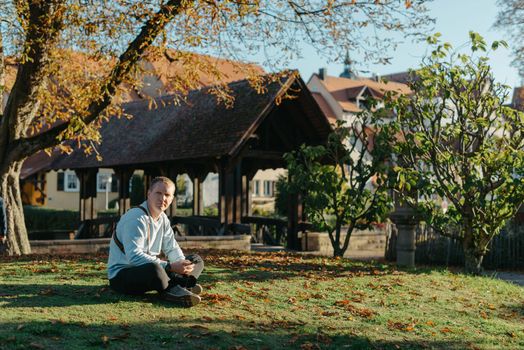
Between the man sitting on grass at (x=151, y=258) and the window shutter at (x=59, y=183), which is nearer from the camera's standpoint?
the man sitting on grass at (x=151, y=258)

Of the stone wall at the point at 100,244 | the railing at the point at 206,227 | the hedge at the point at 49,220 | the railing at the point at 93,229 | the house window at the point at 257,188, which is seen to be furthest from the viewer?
the house window at the point at 257,188

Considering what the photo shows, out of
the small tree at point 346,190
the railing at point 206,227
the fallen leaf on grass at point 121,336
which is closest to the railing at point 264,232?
the railing at point 206,227

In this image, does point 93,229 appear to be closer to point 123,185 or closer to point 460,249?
point 123,185

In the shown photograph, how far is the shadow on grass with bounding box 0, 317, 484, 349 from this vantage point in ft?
16.8

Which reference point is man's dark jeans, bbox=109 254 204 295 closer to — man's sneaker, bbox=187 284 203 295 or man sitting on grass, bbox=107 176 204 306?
man sitting on grass, bbox=107 176 204 306

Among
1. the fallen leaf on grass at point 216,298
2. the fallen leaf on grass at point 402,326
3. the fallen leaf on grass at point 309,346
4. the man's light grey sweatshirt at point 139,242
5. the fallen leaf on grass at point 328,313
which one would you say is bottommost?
the fallen leaf on grass at point 402,326

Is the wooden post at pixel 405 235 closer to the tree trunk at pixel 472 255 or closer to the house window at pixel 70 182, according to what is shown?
the tree trunk at pixel 472 255

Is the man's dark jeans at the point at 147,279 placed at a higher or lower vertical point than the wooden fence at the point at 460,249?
higher

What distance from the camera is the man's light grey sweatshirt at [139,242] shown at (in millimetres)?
6344

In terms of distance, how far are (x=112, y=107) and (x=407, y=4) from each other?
6.24m

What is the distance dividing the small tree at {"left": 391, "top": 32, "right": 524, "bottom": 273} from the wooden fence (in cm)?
503

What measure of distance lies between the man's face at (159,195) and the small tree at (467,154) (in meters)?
6.09

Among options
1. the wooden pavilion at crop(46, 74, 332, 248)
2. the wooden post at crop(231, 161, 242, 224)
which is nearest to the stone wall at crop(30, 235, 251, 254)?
the wooden pavilion at crop(46, 74, 332, 248)

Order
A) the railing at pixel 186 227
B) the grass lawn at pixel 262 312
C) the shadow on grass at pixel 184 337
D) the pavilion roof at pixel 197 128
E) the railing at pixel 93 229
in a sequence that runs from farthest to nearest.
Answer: the railing at pixel 93 229 → the railing at pixel 186 227 → the pavilion roof at pixel 197 128 → the grass lawn at pixel 262 312 → the shadow on grass at pixel 184 337
